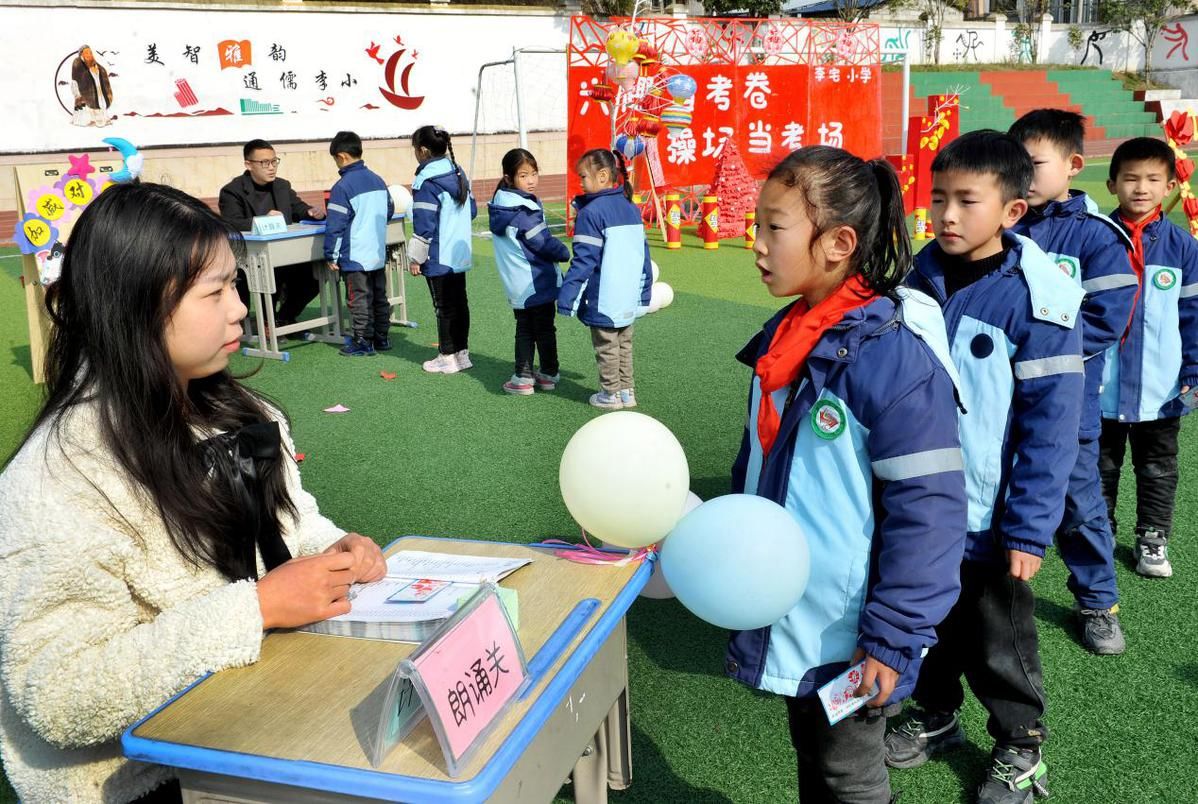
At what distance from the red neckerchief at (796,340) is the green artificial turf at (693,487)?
1.17 m

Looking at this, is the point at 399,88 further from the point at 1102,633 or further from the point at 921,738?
the point at 921,738

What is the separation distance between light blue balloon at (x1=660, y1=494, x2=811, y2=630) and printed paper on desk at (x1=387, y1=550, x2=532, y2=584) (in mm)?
317

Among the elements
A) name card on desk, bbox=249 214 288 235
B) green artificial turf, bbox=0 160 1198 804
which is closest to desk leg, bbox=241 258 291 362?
green artificial turf, bbox=0 160 1198 804

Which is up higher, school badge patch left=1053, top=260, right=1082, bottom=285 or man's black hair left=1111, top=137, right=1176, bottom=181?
man's black hair left=1111, top=137, right=1176, bottom=181

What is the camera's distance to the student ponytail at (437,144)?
6785 mm

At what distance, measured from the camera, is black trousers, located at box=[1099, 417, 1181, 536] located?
3455 mm

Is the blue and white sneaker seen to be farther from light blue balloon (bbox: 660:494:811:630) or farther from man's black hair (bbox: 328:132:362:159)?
light blue balloon (bbox: 660:494:811:630)

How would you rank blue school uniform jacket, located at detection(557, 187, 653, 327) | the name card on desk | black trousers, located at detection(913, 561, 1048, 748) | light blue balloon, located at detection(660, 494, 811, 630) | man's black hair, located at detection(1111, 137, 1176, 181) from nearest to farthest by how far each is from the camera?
light blue balloon, located at detection(660, 494, 811, 630)
black trousers, located at detection(913, 561, 1048, 748)
man's black hair, located at detection(1111, 137, 1176, 181)
blue school uniform jacket, located at detection(557, 187, 653, 327)
the name card on desk

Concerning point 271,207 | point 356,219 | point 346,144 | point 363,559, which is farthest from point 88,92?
point 363,559

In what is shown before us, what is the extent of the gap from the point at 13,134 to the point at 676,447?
55.0ft

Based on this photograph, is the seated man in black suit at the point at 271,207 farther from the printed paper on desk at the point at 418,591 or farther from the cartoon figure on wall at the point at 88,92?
the cartoon figure on wall at the point at 88,92

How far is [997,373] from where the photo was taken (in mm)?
2229

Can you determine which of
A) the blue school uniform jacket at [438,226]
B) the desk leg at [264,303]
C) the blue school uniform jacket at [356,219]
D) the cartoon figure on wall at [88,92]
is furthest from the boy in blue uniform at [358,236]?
the cartoon figure on wall at [88,92]

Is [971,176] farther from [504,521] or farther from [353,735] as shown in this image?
[504,521]
